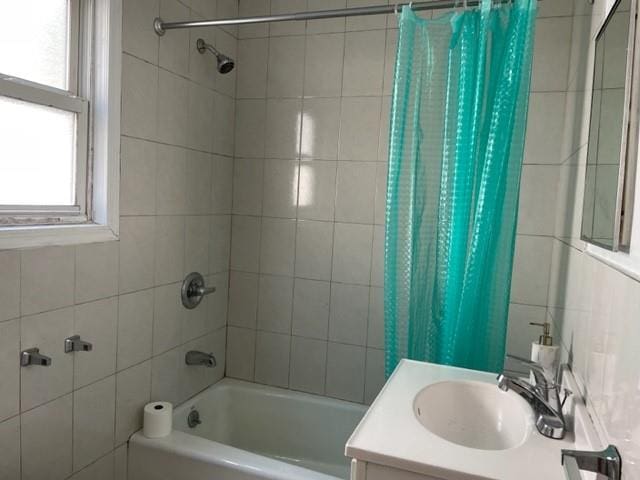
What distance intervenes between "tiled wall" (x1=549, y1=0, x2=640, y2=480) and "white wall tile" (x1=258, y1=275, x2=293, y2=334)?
1249 millimetres

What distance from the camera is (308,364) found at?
260cm

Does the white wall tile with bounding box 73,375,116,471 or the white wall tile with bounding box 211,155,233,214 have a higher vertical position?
the white wall tile with bounding box 211,155,233,214

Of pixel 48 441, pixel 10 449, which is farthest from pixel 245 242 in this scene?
pixel 10 449

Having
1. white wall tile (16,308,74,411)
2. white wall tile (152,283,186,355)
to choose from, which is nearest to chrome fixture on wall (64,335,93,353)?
white wall tile (16,308,74,411)

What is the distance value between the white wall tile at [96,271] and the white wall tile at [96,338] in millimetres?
35

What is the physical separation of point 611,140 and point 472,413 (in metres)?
0.83

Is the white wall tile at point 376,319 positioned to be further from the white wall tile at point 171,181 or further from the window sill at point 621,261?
the window sill at point 621,261

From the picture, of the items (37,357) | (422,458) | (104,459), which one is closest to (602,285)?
(422,458)

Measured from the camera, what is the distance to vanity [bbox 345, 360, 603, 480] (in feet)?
3.32

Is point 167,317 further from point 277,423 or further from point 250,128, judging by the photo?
point 250,128

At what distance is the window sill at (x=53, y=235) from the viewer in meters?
1.49

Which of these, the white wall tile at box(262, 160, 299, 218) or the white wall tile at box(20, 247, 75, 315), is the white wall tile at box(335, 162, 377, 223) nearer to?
the white wall tile at box(262, 160, 299, 218)

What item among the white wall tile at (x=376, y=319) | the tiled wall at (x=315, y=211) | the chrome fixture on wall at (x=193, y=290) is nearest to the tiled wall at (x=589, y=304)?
the tiled wall at (x=315, y=211)

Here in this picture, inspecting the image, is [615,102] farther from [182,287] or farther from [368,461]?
[182,287]
